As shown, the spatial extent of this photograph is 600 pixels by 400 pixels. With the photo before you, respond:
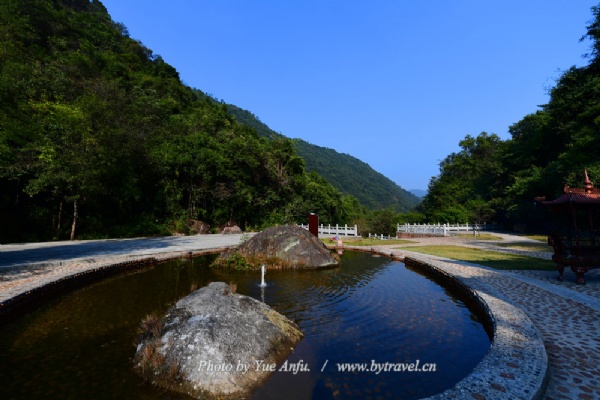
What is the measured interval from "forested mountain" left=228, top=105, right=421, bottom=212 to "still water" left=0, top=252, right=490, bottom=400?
88251 mm

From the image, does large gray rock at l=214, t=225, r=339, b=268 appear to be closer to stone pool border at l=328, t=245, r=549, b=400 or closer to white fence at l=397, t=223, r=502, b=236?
stone pool border at l=328, t=245, r=549, b=400

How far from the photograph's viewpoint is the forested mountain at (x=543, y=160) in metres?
26.7

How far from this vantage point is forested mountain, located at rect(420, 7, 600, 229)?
87.5 ft

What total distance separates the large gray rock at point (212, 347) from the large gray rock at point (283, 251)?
8412mm

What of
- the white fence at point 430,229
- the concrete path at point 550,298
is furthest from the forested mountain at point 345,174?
the concrete path at point 550,298

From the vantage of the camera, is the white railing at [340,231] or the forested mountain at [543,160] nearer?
the forested mountain at [543,160]

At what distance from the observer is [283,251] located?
14.7 metres

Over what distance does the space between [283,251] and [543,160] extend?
39.9 meters

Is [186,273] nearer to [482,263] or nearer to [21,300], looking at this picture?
[21,300]

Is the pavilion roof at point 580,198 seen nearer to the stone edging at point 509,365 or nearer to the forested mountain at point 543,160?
the stone edging at point 509,365

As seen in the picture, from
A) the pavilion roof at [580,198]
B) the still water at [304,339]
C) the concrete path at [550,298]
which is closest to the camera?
the concrete path at [550,298]

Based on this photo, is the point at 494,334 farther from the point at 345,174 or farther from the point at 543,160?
the point at 345,174

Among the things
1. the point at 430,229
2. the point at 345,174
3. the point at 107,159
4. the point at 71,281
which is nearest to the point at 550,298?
the point at 71,281

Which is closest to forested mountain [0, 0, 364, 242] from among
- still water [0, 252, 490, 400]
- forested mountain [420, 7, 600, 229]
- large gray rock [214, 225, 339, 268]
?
still water [0, 252, 490, 400]
